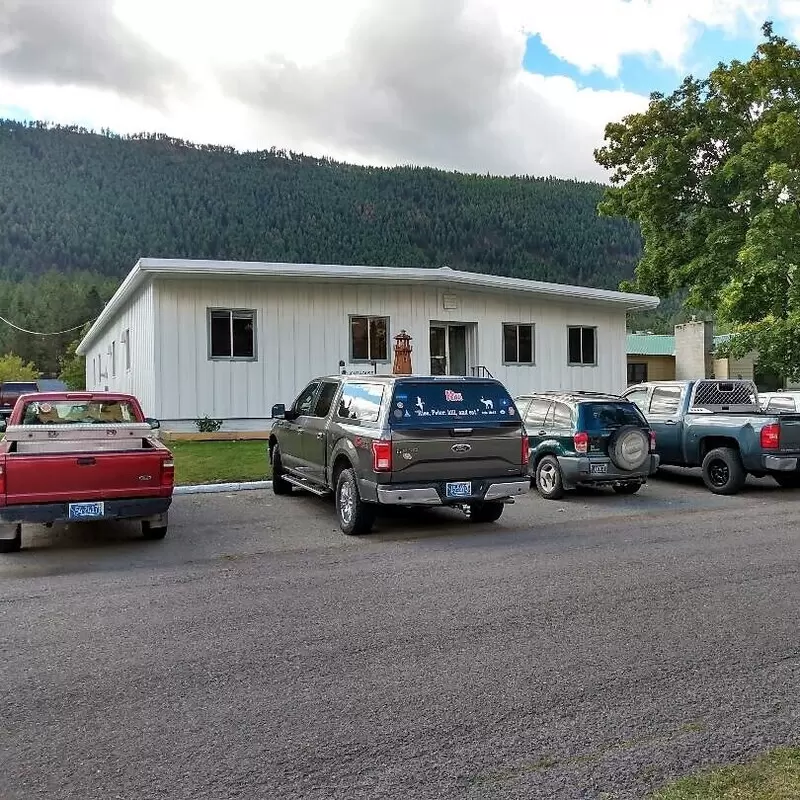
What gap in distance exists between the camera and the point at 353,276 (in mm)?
19391

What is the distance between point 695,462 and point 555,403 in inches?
108

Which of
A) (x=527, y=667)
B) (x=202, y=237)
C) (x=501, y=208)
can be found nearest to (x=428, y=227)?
(x=501, y=208)

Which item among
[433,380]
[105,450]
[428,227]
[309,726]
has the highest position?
[428,227]

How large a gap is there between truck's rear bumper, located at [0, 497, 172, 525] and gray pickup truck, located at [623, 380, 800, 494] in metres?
8.67

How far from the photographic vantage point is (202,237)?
107 m

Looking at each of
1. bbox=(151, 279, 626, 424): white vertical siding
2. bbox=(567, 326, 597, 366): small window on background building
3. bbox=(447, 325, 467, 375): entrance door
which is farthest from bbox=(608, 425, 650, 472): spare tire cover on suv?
bbox=(567, 326, 597, 366): small window on background building

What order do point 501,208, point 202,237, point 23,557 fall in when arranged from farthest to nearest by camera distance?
point 202,237 → point 501,208 → point 23,557

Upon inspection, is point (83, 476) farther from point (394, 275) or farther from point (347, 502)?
point (394, 275)

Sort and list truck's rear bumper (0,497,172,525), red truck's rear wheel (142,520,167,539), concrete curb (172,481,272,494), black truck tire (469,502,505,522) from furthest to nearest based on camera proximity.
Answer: concrete curb (172,481,272,494), black truck tire (469,502,505,522), red truck's rear wheel (142,520,167,539), truck's rear bumper (0,497,172,525)

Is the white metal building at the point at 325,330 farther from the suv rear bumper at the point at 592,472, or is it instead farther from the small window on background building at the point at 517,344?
the suv rear bumper at the point at 592,472

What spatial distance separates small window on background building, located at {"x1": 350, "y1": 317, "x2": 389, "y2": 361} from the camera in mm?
20391

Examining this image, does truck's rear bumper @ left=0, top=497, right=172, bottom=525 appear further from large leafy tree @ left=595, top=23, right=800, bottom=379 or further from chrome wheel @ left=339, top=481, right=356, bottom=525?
large leafy tree @ left=595, top=23, right=800, bottom=379

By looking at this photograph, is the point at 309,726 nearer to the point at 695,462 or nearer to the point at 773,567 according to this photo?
the point at 773,567

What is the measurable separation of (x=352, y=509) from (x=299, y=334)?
11255mm
